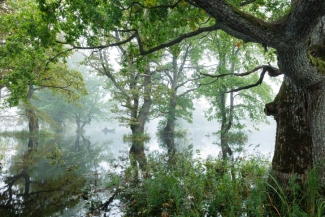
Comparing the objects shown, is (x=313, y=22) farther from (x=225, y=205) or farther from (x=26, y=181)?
(x=26, y=181)

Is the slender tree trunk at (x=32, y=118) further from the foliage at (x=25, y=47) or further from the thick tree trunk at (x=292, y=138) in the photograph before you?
the thick tree trunk at (x=292, y=138)

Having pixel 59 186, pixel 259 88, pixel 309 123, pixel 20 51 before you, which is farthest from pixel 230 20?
pixel 259 88

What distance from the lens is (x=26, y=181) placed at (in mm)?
7082

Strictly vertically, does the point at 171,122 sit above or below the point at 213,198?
above

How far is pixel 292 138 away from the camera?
4566mm

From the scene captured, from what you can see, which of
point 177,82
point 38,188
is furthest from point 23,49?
point 177,82

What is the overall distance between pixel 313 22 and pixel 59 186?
7152 millimetres

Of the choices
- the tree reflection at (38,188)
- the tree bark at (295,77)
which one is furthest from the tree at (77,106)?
the tree bark at (295,77)

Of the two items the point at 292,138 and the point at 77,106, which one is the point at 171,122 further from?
the point at 77,106

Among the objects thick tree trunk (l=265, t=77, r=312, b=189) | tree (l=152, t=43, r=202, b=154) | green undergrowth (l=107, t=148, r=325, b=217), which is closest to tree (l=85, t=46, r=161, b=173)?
tree (l=152, t=43, r=202, b=154)

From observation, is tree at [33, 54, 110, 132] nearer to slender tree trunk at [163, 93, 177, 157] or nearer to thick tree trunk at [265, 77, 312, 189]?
slender tree trunk at [163, 93, 177, 157]

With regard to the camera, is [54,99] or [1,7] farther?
[54,99]

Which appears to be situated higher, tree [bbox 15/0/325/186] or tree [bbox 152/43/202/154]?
tree [bbox 152/43/202/154]

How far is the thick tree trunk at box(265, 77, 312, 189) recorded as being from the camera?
172 inches
